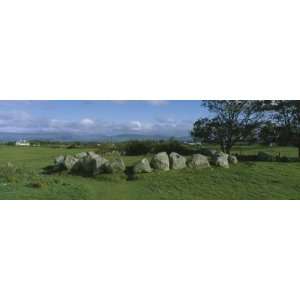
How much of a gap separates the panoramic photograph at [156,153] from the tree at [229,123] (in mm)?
18

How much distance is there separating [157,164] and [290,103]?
257 cm

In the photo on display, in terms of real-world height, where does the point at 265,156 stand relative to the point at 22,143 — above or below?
below

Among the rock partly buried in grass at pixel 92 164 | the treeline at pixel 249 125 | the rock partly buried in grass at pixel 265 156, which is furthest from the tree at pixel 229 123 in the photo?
the rock partly buried in grass at pixel 92 164

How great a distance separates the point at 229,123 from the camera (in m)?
6.48

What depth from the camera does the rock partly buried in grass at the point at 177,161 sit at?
6355 mm

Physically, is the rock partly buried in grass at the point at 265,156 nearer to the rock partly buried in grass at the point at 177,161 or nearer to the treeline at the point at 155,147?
the treeline at the point at 155,147

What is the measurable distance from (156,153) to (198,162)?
2.58 feet

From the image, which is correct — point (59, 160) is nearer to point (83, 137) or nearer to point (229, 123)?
point (83, 137)

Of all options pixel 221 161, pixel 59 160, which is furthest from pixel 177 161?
pixel 59 160

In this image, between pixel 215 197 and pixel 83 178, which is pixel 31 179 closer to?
pixel 83 178

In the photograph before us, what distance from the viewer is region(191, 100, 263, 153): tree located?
20.2 feet
